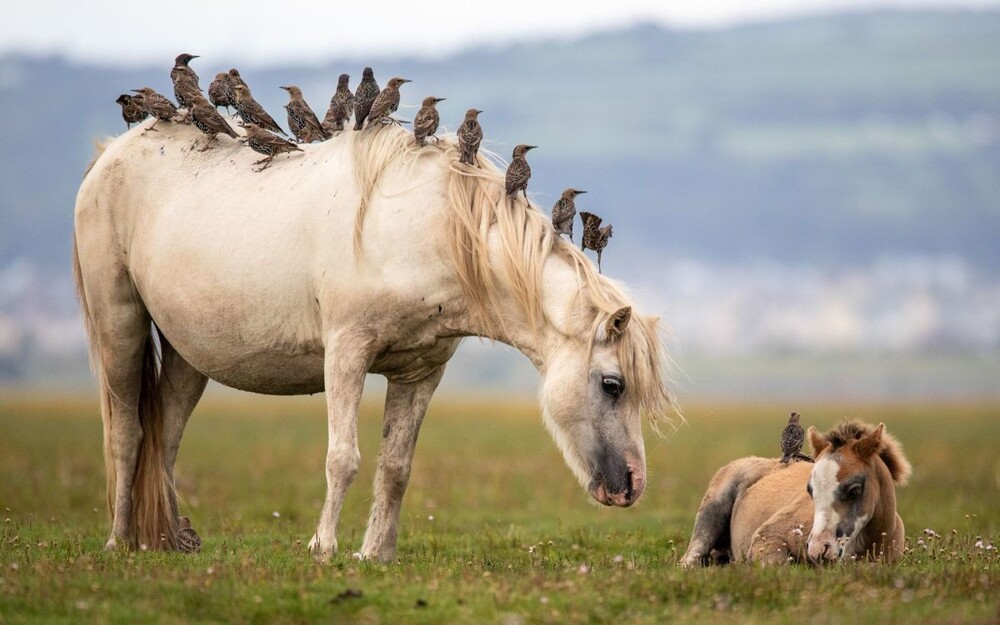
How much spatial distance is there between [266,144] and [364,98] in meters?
0.86

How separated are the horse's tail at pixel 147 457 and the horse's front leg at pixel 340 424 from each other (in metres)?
1.96

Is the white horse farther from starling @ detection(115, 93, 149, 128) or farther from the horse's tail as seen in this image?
starling @ detection(115, 93, 149, 128)

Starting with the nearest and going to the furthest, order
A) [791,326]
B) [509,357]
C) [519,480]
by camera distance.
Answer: [519,480]
[509,357]
[791,326]

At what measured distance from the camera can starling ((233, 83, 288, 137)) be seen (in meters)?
10.7

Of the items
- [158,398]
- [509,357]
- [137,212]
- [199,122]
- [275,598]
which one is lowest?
[275,598]

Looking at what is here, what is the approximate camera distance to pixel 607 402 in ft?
29.8

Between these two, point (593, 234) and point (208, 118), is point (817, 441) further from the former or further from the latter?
point (208, 118)

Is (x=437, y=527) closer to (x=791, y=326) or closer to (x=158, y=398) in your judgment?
(x=158, y=398)

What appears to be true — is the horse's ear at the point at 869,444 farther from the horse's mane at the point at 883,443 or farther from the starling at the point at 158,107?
the starling at the point at 158,107

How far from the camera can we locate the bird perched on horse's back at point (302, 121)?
428 inches

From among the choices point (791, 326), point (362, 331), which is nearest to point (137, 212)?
point (362, 331)

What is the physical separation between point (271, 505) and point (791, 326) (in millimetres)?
186539

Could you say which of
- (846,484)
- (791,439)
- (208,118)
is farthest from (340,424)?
(791,439)

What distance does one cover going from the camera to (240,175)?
411 inches
